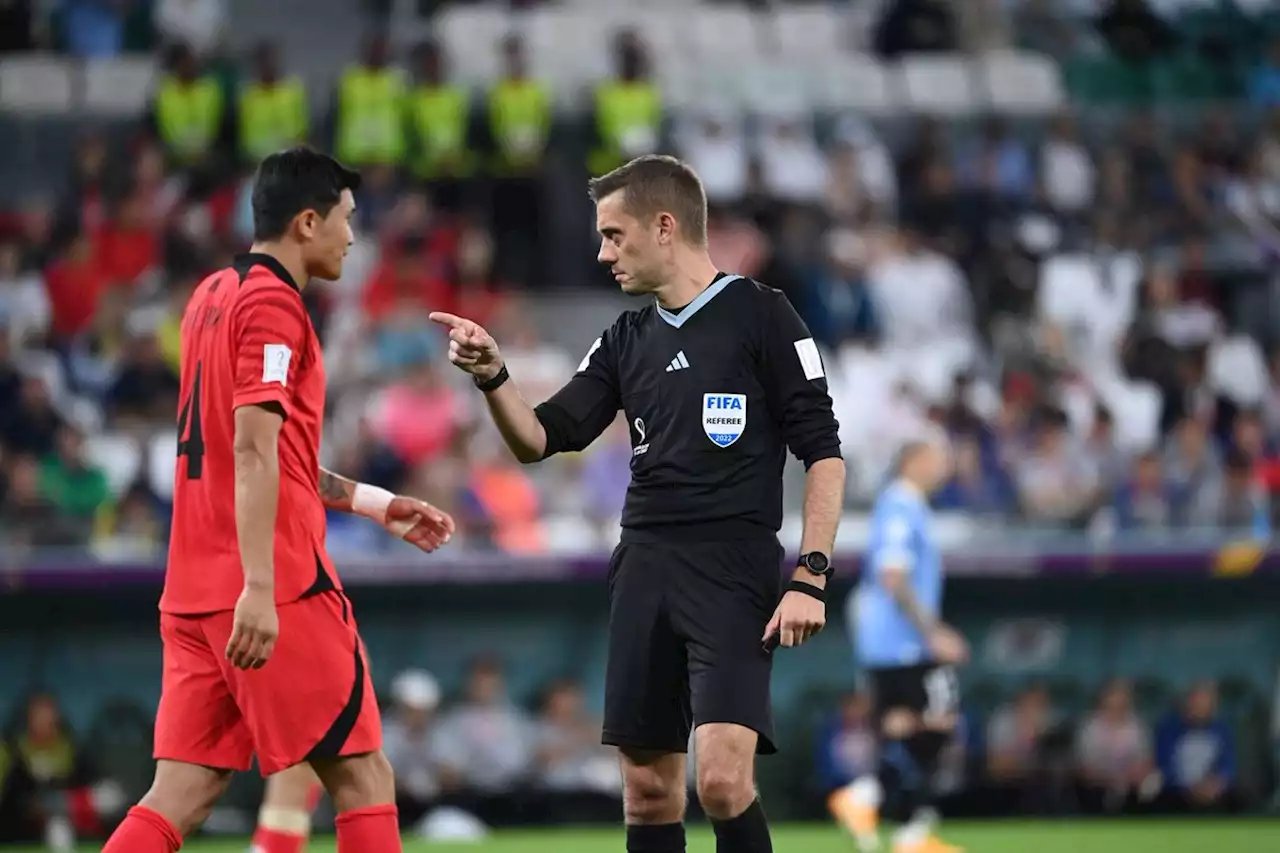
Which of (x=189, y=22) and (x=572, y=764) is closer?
(x=572, y=764)

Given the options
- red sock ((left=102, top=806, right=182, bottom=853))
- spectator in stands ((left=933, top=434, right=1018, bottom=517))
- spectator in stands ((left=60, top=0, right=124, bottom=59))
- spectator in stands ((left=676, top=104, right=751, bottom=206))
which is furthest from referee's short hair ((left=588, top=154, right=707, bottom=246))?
spectator in stands ((left=60, top=0, right=124, bottom=59))

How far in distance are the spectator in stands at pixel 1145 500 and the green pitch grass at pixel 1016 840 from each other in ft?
7.01

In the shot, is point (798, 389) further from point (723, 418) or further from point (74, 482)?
point (74, 482)

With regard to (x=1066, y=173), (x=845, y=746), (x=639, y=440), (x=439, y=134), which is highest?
(x=439, y=134)

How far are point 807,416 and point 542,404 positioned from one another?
0.89m

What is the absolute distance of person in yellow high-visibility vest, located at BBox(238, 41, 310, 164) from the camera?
55.3ft

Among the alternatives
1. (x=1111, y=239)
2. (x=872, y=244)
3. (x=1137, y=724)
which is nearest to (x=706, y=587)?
(x=1137, y=724)

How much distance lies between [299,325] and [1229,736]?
989 centimetres

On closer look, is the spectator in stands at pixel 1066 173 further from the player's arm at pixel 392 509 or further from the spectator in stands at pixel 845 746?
the player's arm at pixel 392 509

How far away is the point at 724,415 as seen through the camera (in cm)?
600

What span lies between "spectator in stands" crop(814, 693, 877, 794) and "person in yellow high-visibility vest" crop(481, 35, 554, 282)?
17.3 ft

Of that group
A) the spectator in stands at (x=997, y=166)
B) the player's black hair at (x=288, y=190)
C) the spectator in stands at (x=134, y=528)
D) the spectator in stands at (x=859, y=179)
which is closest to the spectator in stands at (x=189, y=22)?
the spectator in stands at (x=859, y=179)

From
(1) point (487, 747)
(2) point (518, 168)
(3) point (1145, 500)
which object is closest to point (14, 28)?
(2) point (518, 168)

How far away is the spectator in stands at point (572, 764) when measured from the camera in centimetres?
1310
